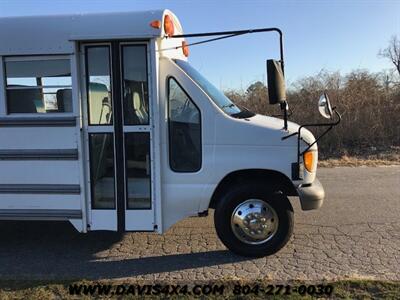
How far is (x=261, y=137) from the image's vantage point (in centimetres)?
470

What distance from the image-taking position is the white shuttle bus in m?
4.69

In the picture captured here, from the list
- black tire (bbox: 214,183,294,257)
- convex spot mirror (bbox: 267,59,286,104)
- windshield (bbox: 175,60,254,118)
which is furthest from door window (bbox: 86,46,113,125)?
convex spot mirror (bbox: 267,59,286,104)

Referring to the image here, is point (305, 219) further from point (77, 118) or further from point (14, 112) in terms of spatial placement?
point (14, 112)

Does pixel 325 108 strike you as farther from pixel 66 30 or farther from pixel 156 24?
pixel 66 30

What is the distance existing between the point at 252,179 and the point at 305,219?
1.70 m

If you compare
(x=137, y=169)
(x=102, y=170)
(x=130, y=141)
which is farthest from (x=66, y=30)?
(x=137, y=169)

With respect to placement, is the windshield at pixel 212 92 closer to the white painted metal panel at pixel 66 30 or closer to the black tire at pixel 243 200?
the white painted metal panel at pixel 66 30

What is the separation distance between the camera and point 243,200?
4.79 m

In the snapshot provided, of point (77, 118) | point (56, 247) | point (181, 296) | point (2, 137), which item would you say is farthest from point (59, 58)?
point (181, 296)

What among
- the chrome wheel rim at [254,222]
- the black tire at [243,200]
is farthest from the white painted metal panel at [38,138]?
the chrome wheel rim at [254,222]

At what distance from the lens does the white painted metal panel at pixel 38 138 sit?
4770 millimetres

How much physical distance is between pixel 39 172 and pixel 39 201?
315mm

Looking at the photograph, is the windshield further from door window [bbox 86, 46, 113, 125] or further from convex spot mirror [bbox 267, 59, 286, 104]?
door window [bbox 86, 46, 113, 125]

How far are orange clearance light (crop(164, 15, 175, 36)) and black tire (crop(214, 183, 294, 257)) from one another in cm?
178
